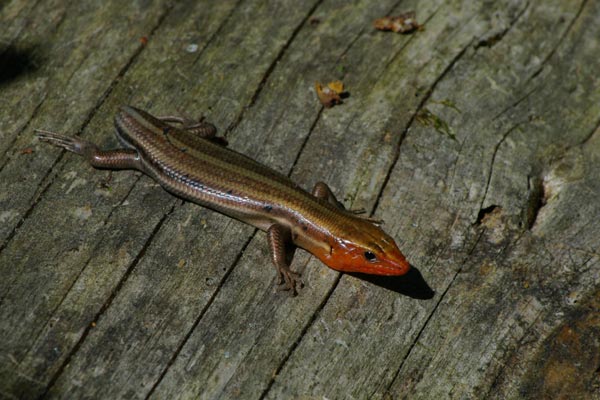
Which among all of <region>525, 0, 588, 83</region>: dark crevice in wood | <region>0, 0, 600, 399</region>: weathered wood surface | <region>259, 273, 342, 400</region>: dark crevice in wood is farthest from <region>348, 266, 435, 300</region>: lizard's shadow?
<region>525, 0, 588, 83</region>: dark crevice in wood

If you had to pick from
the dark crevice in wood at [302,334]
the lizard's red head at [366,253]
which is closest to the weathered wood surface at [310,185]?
the dark crevice in wood at [302,334]

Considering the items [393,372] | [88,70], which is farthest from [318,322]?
[88,70]

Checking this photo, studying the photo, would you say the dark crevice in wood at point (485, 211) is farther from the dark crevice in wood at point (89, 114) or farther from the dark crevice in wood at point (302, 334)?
the dark crevice in wood at point (89, 114)

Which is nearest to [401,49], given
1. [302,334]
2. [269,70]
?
[269,70]

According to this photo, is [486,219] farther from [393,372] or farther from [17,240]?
[17,240]

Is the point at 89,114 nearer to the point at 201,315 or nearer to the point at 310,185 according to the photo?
the point at 310,185

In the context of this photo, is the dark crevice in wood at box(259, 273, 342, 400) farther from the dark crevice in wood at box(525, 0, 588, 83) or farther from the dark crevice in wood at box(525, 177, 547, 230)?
the dark crevice in wood at box(525, 0, 588, 83)
